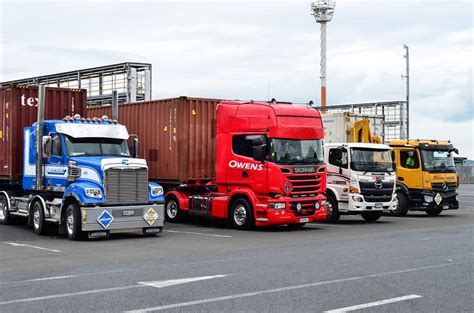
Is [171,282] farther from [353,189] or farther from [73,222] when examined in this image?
[353,189]

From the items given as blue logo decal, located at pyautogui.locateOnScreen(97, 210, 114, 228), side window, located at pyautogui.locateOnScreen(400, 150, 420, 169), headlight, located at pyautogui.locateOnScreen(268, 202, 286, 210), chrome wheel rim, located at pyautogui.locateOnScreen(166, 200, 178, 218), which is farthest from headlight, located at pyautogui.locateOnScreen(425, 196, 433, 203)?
blue logo decal, located at pyautogui.locateOnScreen(97, 210, 114, 228)

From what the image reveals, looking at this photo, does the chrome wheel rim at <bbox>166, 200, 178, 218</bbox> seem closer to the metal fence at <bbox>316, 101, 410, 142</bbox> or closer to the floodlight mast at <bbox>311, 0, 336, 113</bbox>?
the metal fence at <bbox>316, 101, 410, 142</bbox>

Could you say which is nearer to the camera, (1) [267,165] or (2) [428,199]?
(1) [267,165]

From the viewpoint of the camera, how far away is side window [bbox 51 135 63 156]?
56.6 feet

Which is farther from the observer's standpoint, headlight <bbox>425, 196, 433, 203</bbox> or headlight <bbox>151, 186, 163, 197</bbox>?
headlight <bbox>425, 196, 433, 203</bbox>

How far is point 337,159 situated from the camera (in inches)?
869

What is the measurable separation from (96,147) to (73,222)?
2.15 metres

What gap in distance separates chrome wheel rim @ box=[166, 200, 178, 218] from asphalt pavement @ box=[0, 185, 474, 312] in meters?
3.21

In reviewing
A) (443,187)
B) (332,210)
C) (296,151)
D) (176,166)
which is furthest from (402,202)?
(176,166)

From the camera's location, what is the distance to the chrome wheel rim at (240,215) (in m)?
19.3

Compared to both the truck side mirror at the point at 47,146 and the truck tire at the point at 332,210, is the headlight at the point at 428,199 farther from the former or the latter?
the truck side mirror at the point at 47,146

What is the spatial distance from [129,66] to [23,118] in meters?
15.1

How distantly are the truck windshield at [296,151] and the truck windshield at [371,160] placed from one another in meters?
2.62

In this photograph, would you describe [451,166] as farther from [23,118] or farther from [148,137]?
[23,118]
